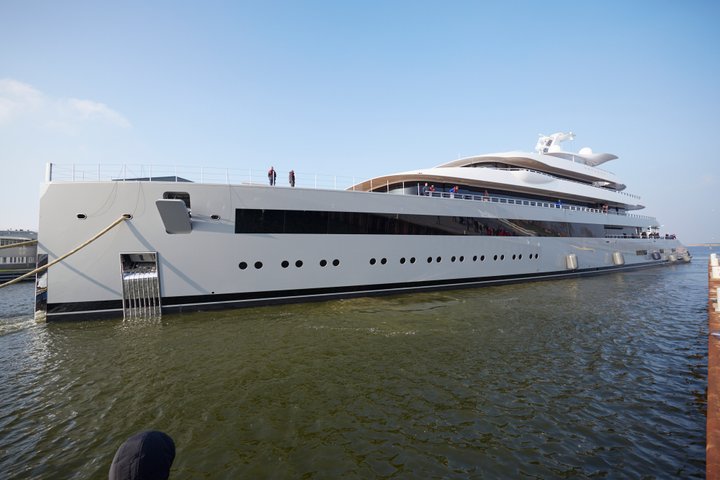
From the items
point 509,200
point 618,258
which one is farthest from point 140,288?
point 618,258

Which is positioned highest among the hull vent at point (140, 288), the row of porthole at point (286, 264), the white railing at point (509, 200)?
the white railing at point (509, 200)

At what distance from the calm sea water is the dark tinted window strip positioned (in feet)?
10.8

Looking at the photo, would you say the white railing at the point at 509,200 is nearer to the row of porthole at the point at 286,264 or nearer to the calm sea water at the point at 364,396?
the row of porthole at the point at 286,264

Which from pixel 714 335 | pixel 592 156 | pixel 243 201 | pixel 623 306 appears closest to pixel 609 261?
pixel 592 156

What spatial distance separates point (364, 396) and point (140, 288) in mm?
8313

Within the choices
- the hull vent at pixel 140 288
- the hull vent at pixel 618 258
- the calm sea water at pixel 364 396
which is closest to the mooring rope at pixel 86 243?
the hull vent at pixel 140 288

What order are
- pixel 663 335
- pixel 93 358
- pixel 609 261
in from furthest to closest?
pixel 609 261
pixel 663 335
pixel 93 358

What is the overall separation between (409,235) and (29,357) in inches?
443

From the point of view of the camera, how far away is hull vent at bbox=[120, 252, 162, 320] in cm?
934

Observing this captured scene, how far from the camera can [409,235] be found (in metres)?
12.6

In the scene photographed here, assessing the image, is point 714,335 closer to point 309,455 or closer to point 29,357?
point 309,455

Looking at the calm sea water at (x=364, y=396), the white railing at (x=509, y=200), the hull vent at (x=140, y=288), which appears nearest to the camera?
the calm sea water at (x=364, y=396)

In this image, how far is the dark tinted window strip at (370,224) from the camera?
1033cm

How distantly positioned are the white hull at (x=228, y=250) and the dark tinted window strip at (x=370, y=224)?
0.20m
